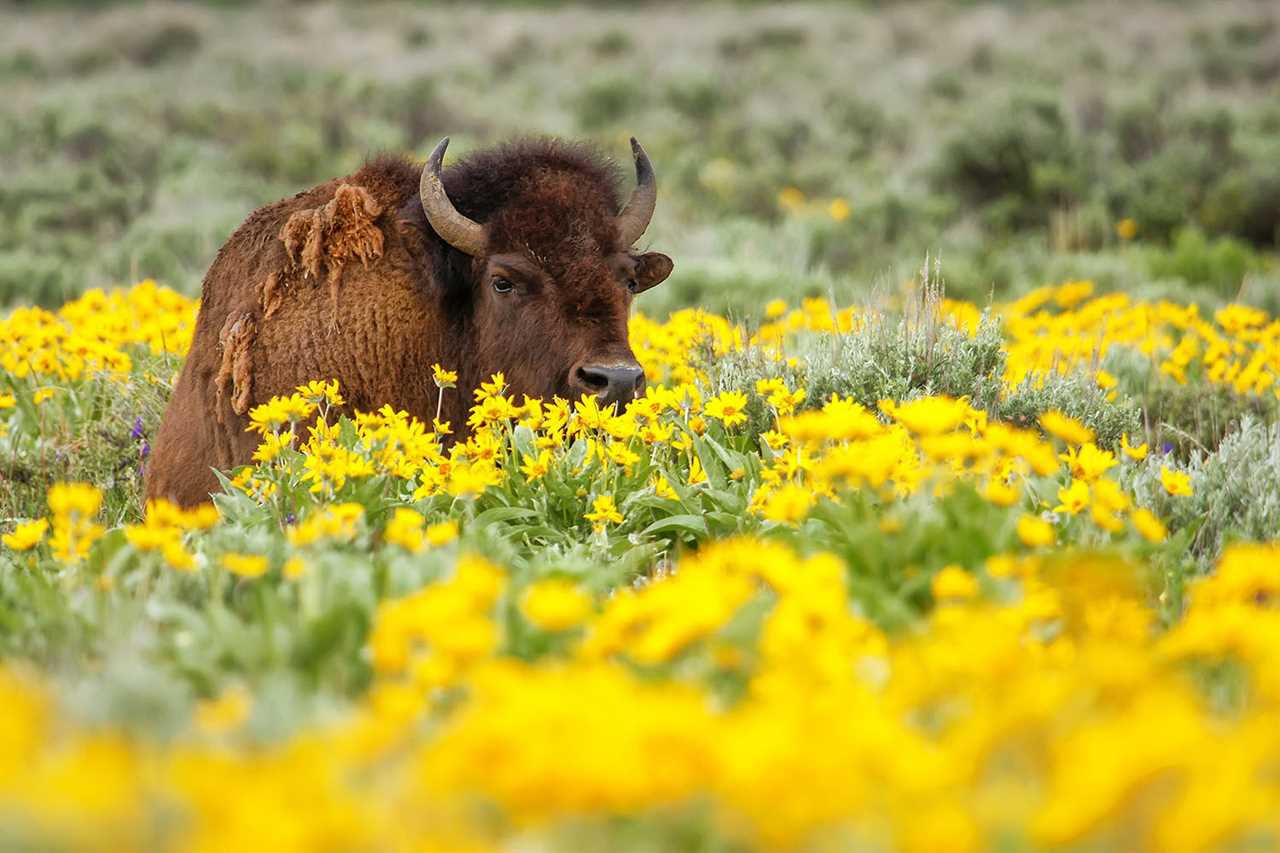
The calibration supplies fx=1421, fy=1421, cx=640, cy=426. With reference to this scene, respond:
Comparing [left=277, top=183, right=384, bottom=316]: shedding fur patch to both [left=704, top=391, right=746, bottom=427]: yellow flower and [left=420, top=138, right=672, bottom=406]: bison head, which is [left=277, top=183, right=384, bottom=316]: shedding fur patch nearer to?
[left=420, top=138, right=672, bottom=406]: bison head

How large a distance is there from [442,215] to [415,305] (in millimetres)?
389

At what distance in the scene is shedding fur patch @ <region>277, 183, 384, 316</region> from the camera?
5.60 m

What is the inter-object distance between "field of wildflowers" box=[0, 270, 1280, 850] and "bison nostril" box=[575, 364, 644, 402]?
228 mm

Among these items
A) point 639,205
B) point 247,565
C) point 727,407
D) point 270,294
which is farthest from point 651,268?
point 247,565

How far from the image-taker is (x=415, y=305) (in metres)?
5.73

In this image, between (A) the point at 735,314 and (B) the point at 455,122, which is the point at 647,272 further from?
(B) the point at 455,122

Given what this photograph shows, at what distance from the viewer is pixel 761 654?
2545 millimetres

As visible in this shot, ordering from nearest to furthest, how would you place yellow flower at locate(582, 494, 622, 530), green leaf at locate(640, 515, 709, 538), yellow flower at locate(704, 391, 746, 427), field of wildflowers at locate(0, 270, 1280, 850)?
field of wildflowers at locate(0, 270, 1280, 850) → yellow flower at locate(582, 494, 622, 530) → green leaf at locate(640, 515, 709, 538) → yellow flower at locate(704, 391, 746, 427)

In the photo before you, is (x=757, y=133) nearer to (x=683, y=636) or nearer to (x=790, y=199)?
(x=790, y=199)

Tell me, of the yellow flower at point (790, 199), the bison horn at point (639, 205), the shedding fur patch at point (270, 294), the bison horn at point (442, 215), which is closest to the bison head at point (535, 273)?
the bison horn at point (442, 215)

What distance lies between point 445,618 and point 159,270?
11.1 meters

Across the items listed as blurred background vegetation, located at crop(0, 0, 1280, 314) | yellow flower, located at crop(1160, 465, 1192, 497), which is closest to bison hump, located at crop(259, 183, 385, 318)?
blurred background vegetation, located at crop(0, 0, 1280, 314)

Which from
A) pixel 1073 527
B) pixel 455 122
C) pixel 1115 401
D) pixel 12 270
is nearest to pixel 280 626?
pixel 1073 527

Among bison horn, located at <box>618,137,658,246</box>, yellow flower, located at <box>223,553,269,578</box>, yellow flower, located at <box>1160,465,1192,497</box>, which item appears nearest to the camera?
yellow flower, located at <box>223,553,269,578</box>
